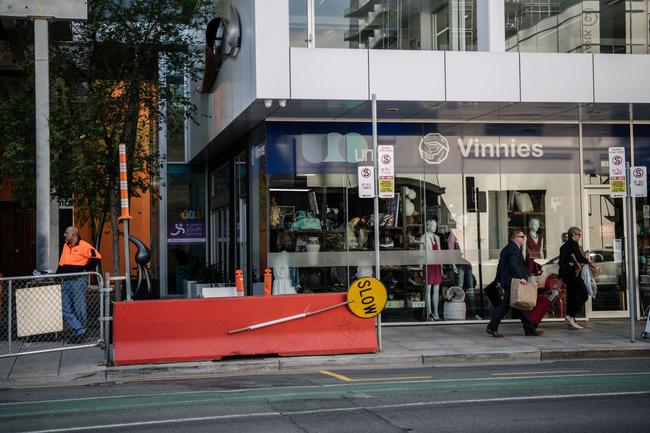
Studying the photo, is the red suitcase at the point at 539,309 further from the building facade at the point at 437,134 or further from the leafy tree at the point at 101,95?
the leafy tree at the point at 101,95

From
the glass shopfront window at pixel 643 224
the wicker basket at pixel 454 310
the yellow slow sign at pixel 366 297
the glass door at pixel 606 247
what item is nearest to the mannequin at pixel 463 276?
the wicker basket at pixel 454 310

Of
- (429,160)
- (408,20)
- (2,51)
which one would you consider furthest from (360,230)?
(2,51)

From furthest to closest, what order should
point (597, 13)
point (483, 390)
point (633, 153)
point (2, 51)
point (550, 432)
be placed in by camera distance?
point (2, 51) < point (633, 153) < point (597, 13) < point (483, 390) < point (550, 432)

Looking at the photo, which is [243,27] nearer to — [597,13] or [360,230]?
[360,230]

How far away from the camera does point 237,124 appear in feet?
60.0

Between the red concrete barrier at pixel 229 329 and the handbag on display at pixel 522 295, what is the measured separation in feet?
9.50

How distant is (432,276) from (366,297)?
4.63 meters

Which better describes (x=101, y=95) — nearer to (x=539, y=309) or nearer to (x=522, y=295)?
(x=522, y=295)

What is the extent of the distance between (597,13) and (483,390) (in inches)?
402

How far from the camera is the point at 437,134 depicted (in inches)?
712

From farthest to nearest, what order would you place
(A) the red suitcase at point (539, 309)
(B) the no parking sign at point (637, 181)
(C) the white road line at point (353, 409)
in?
(A) the red suitcase at point (539, 309) → (B) the no parking sign at point (637, 181) → (C) the white road line at point (353, 409)

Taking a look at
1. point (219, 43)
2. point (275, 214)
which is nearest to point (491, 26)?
point (275, 214)

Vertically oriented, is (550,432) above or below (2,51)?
below

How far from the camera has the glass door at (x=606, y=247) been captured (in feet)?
60.9
